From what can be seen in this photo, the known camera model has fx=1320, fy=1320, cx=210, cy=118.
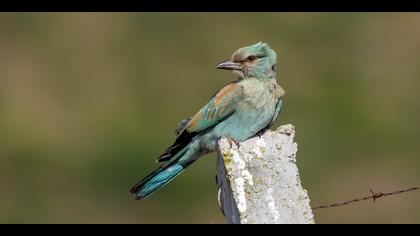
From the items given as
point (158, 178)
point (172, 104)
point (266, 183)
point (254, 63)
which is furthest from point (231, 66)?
point (172, 104)

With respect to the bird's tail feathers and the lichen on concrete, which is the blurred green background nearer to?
the bird's tail feathers

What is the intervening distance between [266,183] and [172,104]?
8496mm

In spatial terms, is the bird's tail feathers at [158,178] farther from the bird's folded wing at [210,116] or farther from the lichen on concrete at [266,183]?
the lichen on concrete at [266,183]

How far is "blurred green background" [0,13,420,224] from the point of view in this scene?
11.2 m

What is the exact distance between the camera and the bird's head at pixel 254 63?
7.07 meters

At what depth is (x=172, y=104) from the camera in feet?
41.5

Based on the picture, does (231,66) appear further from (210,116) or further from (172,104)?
(172,104)

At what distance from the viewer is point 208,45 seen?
13.8 meters

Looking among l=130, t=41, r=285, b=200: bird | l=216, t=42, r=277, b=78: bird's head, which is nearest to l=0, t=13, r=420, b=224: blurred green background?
l=216, t=42, r=277, b=78: bird's head

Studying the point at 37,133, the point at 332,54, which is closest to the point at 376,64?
the point at 332,54

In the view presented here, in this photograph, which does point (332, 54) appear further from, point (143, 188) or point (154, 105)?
point (143, 188)

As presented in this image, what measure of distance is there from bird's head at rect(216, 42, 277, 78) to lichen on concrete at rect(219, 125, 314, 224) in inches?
104
